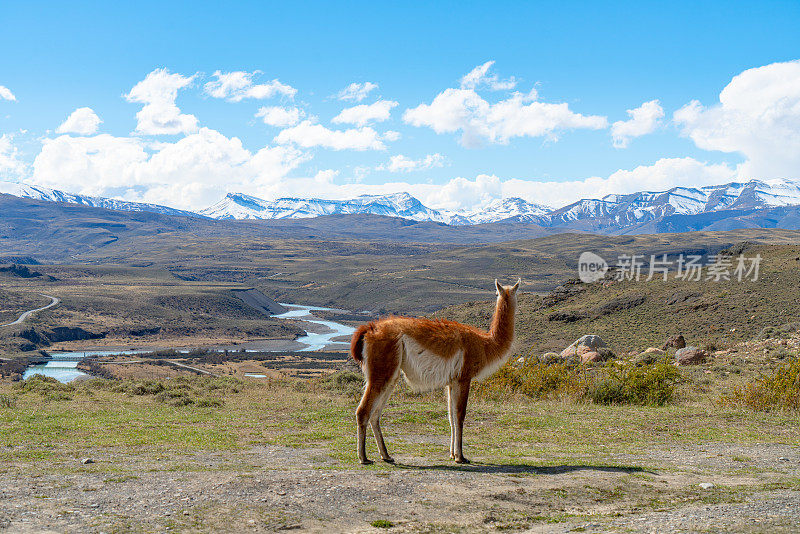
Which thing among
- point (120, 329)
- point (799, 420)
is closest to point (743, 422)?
point (799, 420)

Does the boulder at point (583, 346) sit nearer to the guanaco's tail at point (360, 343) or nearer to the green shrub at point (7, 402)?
the guanaco's tail at point (360, 343)

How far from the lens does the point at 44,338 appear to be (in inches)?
3189

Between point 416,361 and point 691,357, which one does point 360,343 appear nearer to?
point 416,361

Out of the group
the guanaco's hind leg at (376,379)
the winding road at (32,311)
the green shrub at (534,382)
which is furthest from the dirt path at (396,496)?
the winding road at (32,311)

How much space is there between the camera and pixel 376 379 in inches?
339

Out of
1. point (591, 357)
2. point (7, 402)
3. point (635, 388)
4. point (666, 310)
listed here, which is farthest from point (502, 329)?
point (666, 310)

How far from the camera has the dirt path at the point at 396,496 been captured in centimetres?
586

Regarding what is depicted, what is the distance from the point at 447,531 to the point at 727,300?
151ft

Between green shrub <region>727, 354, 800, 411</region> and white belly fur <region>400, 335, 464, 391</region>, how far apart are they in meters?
9.13

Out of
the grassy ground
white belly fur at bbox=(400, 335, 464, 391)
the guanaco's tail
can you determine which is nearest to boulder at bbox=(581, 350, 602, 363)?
the grassy ground

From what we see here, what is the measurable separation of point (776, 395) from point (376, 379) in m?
10.5

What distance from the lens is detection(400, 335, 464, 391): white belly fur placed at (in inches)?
339

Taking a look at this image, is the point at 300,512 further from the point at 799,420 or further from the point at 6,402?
the point at 6,402

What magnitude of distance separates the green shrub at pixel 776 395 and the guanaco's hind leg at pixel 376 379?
9.87 m
